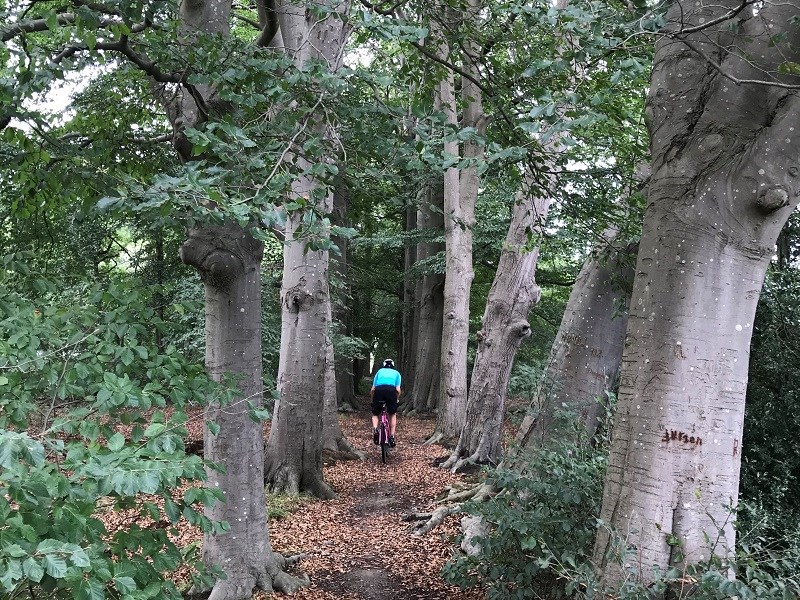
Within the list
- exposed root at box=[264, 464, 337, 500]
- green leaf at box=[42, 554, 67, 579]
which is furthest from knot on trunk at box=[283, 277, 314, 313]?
green leaf at box=[42, 554, 67, 579]

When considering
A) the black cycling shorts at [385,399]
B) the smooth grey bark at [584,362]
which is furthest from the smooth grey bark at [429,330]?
the smooth grey bark at [584,362]

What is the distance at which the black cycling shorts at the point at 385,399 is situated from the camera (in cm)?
1122

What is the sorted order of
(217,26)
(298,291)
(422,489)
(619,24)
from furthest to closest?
1. (422,489)
2. (298,291)
3. (217,26)
4. (619,24)

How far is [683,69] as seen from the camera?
3578 millimetres

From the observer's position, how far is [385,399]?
11.2m

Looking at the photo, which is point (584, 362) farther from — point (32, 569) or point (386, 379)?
point (386, 379)

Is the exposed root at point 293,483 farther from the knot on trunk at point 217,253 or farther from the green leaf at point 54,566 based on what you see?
the green leaf at point 54,566

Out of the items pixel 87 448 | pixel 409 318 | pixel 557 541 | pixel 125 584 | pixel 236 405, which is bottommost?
pixel 557 541

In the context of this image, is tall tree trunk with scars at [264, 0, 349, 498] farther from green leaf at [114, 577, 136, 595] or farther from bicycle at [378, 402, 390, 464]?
green leaf at [114, 577, 136, 595]

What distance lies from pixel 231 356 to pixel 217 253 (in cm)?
82

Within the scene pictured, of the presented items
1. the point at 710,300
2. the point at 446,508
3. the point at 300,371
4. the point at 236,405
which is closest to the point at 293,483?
the point at 300,371

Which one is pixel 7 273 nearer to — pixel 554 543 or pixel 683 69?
pixel 554 543

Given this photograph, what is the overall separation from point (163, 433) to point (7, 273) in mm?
1495

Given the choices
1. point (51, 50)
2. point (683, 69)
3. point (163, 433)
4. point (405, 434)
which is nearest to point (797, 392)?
point (683, 69)
